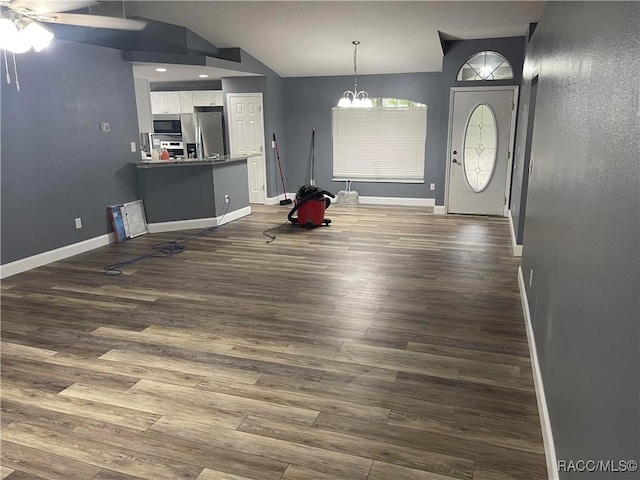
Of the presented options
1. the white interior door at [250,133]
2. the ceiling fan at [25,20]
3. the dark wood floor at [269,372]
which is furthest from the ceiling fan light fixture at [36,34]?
the white interior door at [250,133]

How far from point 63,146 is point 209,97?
414 cm

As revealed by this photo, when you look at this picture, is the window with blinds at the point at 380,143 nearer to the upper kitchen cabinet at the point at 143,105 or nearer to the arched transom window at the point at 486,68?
the arched transom window at the point at 486,68

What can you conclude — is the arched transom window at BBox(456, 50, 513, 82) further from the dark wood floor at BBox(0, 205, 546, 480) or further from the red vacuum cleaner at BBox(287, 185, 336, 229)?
the dark wood floor at BBox(0, 205, 546, 480)

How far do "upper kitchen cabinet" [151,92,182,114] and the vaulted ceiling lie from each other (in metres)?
2.28

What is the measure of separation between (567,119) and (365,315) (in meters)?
1.98

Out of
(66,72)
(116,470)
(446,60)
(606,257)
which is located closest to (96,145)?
(66,72)

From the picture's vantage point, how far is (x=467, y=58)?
6.93m

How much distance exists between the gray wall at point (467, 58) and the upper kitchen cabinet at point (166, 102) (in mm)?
A: 5094

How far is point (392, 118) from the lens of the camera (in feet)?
27.4

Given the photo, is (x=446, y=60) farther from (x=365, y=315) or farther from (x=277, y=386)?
(x=277, y=386)

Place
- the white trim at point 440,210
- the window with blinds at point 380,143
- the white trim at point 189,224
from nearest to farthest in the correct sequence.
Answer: the white trim at point 189,224 < the white trim at point 440,210 < the window with blinds at point 380,143

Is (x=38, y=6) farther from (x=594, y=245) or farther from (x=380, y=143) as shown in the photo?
(x=380, y=143)

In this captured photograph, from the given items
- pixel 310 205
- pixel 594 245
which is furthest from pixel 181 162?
pixel 594 245

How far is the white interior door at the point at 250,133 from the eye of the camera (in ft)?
27.3
